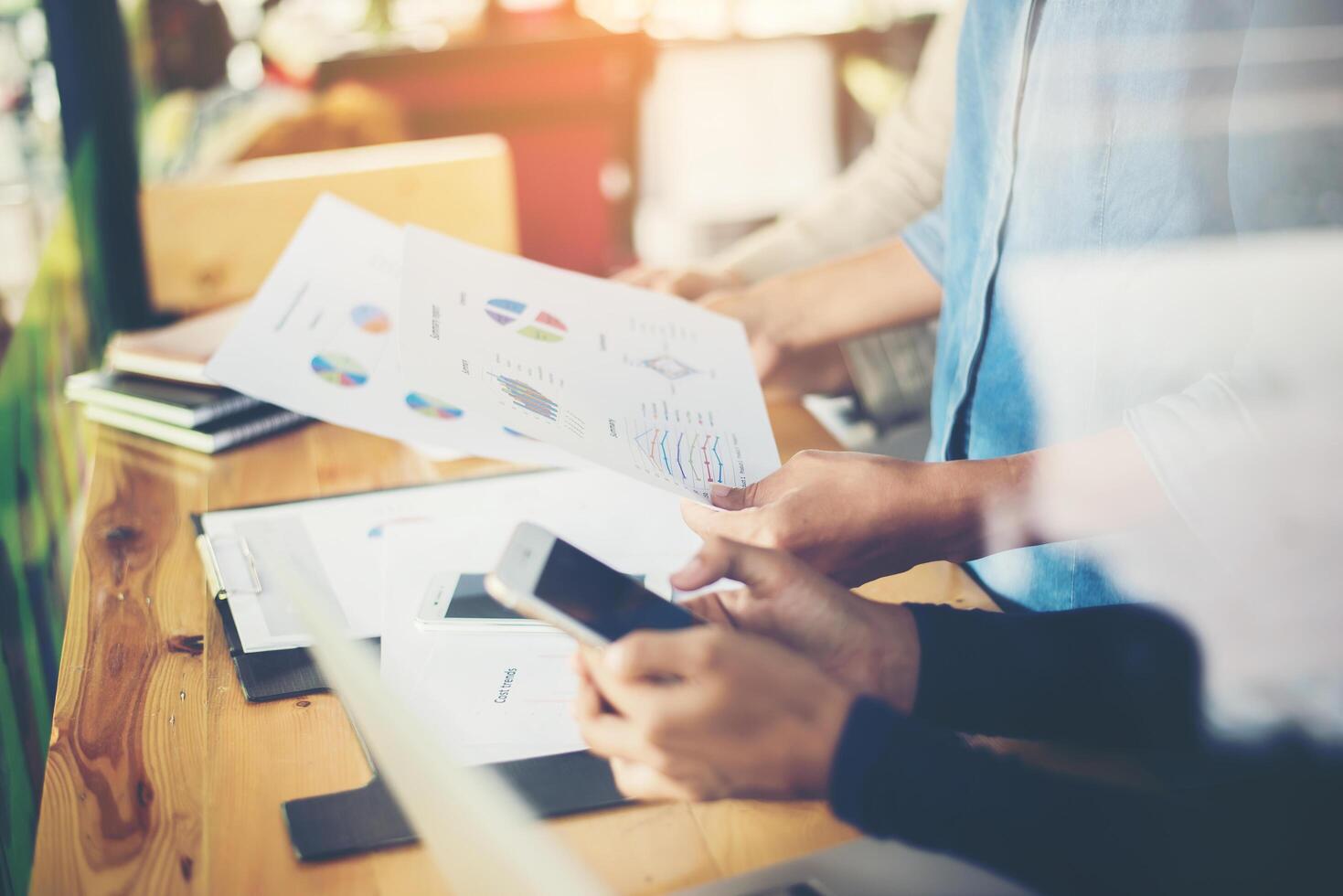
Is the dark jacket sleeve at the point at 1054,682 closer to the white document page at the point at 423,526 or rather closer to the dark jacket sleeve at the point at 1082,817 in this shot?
the dark jacket sleeve at the point at 1082,817

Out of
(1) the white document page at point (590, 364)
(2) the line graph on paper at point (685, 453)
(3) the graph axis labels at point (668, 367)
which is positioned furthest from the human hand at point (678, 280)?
(2) the line graph on paper at point (685, 453)

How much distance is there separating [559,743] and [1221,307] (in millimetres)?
558

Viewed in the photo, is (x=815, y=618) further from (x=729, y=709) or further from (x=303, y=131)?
(x=303, y=131)

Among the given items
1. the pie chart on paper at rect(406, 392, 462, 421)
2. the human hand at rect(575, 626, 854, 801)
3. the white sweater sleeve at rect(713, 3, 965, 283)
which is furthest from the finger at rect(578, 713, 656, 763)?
the white sweater sleeve at rect(713, 3, 965, 283)

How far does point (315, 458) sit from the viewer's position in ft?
3.39

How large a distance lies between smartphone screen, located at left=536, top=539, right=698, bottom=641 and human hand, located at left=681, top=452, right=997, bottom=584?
8 cm

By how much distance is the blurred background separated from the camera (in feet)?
4.21

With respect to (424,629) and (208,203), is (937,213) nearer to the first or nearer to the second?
(424,629)

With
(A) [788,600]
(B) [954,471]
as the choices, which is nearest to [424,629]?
(A) [788,600]

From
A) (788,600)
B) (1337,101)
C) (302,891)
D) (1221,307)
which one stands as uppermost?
(1337,101)

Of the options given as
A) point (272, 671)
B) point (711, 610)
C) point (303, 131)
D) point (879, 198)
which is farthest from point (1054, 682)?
point (303, 131)

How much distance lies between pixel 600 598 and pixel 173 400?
669 millimetres

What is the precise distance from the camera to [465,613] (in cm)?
72

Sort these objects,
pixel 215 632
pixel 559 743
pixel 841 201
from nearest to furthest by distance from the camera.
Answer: pixel 559 743
pixel 215 632
pixel 841 201
